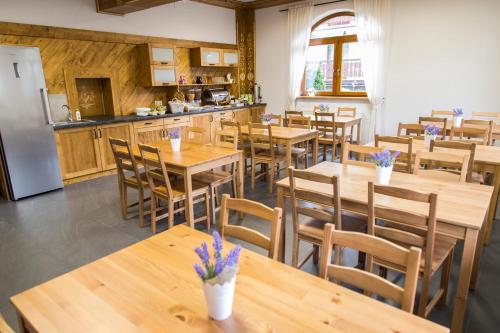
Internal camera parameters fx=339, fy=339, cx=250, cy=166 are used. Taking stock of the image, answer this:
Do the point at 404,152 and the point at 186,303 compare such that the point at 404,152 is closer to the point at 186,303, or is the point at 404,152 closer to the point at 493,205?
the point at 493,205

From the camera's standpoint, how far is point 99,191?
4523 mm

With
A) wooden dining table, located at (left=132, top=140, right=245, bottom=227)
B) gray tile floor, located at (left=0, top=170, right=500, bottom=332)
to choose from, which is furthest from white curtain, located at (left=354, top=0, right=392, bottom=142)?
wooden dining table, located at (left=132, top=140, right=245, bottom=227)

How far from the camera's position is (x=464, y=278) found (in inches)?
70.9

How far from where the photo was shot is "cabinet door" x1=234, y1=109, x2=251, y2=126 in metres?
7.07

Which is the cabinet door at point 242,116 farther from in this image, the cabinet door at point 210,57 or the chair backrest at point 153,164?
the chair backrest at point 153,164

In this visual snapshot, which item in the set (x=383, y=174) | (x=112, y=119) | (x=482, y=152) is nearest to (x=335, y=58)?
(x=482, y=152)

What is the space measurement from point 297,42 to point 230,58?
1435 mm

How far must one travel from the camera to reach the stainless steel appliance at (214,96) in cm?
696

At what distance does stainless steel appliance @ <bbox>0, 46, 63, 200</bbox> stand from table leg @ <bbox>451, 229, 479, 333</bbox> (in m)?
4.56

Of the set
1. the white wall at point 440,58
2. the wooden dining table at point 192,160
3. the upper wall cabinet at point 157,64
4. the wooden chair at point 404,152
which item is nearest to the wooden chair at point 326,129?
the white wall at point 440,58

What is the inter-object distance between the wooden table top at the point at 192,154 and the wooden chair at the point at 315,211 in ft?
3.42

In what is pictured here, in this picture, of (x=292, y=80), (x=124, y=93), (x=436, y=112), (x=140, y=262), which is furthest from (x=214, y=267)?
(x=292, y=80)

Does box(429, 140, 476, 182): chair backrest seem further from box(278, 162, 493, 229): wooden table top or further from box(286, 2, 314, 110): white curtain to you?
box(286, 2, 314, 110): white curtain

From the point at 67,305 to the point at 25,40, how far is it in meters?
4.72
